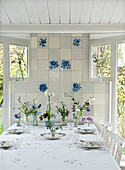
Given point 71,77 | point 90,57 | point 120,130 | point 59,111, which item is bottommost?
point 120,130

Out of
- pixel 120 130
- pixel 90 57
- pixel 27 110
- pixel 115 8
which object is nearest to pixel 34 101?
pixel 27 110

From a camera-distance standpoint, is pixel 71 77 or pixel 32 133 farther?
pixel 71 77

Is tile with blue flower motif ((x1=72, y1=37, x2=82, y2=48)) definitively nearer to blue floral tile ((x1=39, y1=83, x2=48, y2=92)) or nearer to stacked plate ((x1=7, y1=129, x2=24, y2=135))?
blue floral tile ((x1=39, y1=83, x2=48, y2=92))

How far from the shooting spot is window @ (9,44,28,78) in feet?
10.6

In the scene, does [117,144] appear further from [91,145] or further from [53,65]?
[53,65]

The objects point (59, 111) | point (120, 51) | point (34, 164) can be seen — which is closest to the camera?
point (34, 164)

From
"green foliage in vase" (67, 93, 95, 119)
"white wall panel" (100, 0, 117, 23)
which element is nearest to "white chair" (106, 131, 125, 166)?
"green foliage in vase" (67, 93, 95, 119)

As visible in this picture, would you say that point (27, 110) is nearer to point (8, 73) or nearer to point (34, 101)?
point (34, 101)

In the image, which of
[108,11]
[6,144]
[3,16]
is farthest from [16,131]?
[108,11]

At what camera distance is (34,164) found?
1.60 m

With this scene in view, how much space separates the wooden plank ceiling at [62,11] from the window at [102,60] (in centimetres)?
51

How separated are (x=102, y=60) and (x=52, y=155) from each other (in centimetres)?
178

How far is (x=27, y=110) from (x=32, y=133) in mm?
538

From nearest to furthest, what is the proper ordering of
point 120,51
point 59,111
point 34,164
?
point 34,164 < point 59,111 < point 120,51
